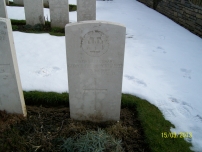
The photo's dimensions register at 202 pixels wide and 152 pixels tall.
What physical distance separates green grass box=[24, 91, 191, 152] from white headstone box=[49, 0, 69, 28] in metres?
3.85

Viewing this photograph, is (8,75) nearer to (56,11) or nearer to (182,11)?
(56,11)

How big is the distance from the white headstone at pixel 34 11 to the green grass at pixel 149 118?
393 cm

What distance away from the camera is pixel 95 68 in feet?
7.96

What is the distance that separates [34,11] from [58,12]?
2.44 ft

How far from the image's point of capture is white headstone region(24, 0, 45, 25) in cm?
621

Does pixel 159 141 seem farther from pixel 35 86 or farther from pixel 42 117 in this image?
pixel 35 86

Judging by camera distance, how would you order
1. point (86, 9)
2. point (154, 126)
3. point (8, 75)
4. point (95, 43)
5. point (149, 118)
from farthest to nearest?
point (86, 9) → point (149, 118) → point (154, 126) → point (8, 75) → point (95, 43)

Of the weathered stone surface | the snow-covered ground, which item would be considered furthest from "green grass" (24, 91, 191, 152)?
the weathered stone surface

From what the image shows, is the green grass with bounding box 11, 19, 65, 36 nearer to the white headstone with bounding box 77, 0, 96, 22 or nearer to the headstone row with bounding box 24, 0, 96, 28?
the headstone row with bounding box 24, 0, 96, 28

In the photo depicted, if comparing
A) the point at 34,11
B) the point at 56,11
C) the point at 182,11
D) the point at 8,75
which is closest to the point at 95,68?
the point at 8,75
